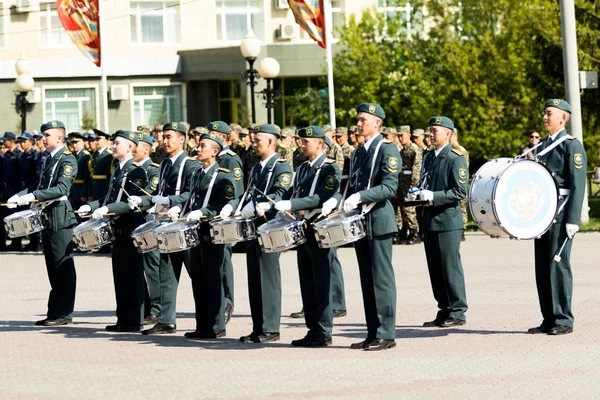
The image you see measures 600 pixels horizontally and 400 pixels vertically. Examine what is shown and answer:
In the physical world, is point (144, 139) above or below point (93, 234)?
above

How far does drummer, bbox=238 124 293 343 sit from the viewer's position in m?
12.2

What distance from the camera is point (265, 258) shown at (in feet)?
40.2

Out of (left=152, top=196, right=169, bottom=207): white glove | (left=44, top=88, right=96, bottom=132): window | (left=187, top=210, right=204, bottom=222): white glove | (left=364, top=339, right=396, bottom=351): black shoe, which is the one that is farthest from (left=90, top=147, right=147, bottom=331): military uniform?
(left=44, top=88, right=96, bottom=132): window

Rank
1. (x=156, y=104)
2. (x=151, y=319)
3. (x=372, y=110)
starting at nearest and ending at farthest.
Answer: (x=372, y=110)
(x=151, y=319)
(x=156, y=104)

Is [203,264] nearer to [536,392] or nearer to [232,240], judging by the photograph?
[232,240]

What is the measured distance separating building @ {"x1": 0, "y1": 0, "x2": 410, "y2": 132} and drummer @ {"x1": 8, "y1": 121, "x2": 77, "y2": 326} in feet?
110

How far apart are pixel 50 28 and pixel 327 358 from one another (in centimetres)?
4045

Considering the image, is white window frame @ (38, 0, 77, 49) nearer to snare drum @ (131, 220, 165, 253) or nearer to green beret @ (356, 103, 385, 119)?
snare drum @ (131, 220, 165, 253)

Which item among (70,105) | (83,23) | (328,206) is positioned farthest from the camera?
(70,105)

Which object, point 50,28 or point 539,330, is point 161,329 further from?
point 50,28

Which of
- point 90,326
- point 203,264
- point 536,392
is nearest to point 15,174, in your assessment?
point 90,326

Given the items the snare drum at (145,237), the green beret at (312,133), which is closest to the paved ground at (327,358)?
the snare drum at (145,237)

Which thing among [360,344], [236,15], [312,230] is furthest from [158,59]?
[360,344]

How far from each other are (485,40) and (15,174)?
689 inches
